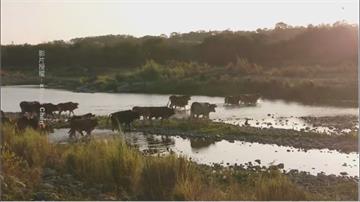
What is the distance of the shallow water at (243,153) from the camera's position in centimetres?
1452

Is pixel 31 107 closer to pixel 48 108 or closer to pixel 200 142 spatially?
pixel 48 108

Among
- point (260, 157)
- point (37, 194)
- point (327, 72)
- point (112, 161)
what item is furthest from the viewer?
point (327, 72)

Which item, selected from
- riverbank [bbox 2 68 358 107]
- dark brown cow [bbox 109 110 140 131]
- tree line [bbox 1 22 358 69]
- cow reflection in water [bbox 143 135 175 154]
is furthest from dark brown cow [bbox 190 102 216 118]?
tree line [bbox 1 22 358 69]

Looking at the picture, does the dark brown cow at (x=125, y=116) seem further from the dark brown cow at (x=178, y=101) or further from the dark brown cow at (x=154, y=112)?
the dark brown cow at (x=178, y=101)

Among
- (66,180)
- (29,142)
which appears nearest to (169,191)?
(66,180)

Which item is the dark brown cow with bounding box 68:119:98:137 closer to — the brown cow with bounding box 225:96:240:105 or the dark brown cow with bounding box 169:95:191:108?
the dark brown cow with bounding box 169:95:191:108

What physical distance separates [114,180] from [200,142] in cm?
990

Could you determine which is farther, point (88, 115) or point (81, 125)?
point (88, 115)

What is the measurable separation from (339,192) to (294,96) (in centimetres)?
2896

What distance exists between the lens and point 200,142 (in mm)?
18594

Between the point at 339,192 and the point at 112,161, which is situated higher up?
the point at 112,161

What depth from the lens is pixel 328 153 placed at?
16.6 m

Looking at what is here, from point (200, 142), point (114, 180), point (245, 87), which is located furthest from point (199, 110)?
point (245, 87)

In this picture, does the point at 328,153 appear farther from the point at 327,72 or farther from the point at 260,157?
the point at 327,72
